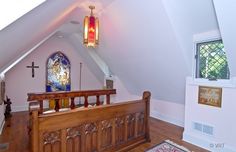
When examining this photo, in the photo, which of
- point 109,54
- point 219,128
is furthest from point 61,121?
point 109,54

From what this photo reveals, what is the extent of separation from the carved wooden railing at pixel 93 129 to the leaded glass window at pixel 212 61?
1.05 meters

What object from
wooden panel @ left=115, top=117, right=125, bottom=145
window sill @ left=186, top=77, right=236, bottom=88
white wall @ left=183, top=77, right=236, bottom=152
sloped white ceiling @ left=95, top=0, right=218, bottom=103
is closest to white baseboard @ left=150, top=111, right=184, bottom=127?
sloped white ceiling @ left=95, top=0, right=218, bottom=103

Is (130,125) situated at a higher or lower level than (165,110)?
higher

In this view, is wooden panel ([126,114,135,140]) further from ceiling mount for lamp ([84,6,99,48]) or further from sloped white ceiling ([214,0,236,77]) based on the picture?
sloped white ceiling ([214,0,236,77])

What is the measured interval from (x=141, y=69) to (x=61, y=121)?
2597 millimetres

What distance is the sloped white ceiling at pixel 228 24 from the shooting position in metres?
1.84

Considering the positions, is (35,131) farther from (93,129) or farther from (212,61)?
(212,61)

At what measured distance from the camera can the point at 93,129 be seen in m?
2.28

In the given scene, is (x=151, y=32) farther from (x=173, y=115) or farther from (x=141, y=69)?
(x=173, y=115)

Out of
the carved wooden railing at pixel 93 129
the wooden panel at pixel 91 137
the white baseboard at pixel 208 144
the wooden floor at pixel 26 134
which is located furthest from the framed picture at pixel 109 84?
the wooden panel at pixel 91 137

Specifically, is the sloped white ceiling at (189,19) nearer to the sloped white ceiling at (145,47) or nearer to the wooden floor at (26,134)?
the sloped white ceiling at (145,47)

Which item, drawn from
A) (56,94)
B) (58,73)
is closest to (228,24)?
(56,94)

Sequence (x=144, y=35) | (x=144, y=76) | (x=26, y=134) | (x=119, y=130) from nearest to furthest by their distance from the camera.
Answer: (x=119, y=130)
(x=144, y=35)
(x=26, y=134)
(x=144, y=76)

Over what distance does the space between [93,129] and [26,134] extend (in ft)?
6.43
